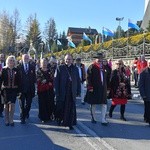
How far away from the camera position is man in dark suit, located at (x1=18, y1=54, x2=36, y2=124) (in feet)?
38.3

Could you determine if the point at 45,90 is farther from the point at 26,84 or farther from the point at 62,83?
the point at 62,83

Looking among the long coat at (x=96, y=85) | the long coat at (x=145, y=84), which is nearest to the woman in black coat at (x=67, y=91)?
the long coat at (x=96, y=85)

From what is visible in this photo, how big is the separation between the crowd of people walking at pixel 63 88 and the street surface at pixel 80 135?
0.31 metres

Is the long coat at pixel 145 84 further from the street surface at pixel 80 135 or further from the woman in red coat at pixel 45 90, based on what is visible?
the woman in red coat at pixel 45 90

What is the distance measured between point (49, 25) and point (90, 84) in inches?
3311

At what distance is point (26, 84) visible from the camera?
461 inches

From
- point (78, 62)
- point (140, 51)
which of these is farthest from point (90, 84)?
point (140, 51)

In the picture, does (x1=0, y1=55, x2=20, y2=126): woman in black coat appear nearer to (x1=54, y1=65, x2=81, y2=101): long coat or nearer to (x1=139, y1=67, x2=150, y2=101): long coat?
(x1=54, y1=65, x2=81, y2=101): long coat

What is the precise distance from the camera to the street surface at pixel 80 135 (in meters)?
8.67

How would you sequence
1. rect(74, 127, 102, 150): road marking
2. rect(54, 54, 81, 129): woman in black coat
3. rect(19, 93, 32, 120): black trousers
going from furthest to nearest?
rect(19, 93, 32, 120): black trousers < rect(54, 54, 81, 129): woman in black coat < rect(74, 127, 102, 150): road marking

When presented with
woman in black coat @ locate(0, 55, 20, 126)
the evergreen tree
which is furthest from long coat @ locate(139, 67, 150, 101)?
the evergreen tree

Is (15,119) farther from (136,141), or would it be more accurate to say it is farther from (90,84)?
(136,141)

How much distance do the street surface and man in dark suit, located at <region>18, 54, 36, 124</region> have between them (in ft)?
1.48

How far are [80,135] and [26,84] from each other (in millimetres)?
2560
